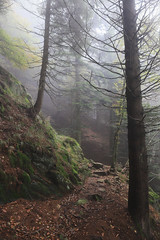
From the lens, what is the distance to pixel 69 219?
373 cm

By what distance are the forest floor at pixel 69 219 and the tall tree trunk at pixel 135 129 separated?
54 cm

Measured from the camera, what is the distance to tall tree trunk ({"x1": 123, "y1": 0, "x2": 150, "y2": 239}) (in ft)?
11.4

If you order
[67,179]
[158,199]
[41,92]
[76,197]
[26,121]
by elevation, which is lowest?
[158,199]

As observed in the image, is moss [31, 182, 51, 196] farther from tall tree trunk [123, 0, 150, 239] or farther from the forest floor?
tall tree trunk [123, 0, 150, 239]

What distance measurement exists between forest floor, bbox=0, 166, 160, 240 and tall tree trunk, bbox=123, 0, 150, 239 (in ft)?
1.77

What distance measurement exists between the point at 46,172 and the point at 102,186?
2.76 m

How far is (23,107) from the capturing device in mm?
7082

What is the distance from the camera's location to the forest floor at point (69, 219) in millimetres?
2830

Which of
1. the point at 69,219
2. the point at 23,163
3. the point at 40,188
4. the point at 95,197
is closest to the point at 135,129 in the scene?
the point at 69,219

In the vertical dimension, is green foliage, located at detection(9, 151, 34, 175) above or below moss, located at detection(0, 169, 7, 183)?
above

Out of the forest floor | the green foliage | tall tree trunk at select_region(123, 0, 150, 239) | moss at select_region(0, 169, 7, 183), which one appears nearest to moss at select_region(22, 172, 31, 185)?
the green foliage

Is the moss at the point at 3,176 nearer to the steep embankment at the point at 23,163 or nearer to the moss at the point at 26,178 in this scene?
the steep embankment at the point at 23,163

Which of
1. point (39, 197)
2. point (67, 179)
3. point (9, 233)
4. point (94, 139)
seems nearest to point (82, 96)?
point (94, 139)

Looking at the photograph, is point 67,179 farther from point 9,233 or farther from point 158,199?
point 158,199
